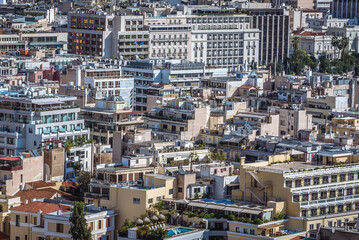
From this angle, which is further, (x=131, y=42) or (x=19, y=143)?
(x=131, y=42)

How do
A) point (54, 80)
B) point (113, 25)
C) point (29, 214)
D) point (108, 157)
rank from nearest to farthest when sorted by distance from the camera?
point (29, 214) < point (108, 157) < point (54, 80) < point (113, 25)

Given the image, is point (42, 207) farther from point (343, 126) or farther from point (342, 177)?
point (343, 126)

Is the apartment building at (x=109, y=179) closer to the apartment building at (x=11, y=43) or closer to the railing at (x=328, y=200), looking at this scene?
the railing at (x=328, y=200)

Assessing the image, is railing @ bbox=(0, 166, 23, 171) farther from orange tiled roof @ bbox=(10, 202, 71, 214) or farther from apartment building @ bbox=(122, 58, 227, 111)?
apartment building @ bbox=(122, 58, 227, 111)

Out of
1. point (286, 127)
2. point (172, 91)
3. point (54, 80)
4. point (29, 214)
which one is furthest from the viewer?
point (54, 80)

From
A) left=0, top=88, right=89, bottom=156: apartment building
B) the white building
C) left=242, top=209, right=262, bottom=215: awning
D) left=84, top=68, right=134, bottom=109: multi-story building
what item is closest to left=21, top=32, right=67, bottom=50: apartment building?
left=84, top=68, right=134, bottom=109: multi-story building

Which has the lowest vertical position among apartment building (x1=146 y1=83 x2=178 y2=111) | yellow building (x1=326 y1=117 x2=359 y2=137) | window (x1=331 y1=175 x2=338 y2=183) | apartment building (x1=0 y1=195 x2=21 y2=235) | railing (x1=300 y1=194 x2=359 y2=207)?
apartment building (x1=0 y1=195 x2=21 y2=235)

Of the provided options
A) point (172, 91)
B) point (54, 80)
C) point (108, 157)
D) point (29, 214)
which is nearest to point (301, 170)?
point (29, 214)

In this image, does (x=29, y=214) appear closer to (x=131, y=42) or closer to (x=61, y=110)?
(x=61, y=110)
